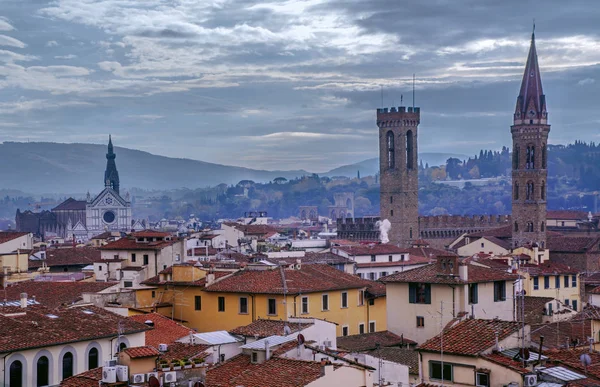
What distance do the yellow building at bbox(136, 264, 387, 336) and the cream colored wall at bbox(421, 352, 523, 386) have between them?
14.2m

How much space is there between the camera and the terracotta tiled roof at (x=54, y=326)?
74.9 ft

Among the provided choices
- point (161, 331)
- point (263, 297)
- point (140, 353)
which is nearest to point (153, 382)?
point (140, 353)

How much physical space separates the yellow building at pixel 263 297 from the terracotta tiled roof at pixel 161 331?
12.3 ft

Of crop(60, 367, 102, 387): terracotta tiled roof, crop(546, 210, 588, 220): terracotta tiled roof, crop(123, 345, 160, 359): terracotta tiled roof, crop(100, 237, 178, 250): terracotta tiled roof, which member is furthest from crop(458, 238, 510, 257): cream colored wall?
crop(123, 345, 160, 359): terracotta tiled roof

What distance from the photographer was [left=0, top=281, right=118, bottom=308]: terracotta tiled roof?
35.4 meters

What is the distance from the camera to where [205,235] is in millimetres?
79438

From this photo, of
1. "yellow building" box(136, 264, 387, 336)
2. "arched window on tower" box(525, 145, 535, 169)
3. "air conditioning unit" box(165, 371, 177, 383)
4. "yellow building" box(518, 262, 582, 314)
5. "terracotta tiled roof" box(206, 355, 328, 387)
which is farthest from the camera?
"arched window on tower" box(525, 145, 535, 169)

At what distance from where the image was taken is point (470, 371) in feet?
62.0

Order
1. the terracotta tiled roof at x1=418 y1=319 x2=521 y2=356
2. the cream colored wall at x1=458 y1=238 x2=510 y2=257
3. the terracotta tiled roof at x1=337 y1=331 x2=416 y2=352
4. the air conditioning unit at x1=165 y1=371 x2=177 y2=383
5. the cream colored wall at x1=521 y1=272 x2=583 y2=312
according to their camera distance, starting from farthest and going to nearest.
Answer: the cream colored wall at x1=458 y1=238 x2=510 y2=257 → the cream colored wall at x1=521 y1=272 x2=583 y2=312 → the terracotta tiled roof at x1=337 y1=331 x2=416 y2=352 → the terracotta tiled roof at x1=418 y1=319 x2=521 y2=356 → the air conditioning unit at x1=165 y1=371 x2=177 y2=383

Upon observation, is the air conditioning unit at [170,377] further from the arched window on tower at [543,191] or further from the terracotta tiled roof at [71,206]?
the terracotta tiled roof at [71,206]

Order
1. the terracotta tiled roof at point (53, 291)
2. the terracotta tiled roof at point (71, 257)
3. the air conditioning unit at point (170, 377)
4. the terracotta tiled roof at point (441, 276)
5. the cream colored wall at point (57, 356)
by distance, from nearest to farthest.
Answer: the air conditioning unit at point (170, 377)
the cream colored wall at point (57, 356)
the terracotta tiled roof at point (441, 276)
the terracotta tiled roof at point (53, 291)
the terracotta tiled roof at point (71, 257)

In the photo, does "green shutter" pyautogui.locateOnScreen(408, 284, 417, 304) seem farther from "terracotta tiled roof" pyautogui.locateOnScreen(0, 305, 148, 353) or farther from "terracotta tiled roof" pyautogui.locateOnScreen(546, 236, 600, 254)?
"terracotta tiled roof" pyautogui.locateOnScreen(546, 236, 600, 254)

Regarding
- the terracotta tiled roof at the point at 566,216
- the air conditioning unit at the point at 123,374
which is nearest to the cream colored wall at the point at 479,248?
the terracotta tiled roof at the point at 566,216

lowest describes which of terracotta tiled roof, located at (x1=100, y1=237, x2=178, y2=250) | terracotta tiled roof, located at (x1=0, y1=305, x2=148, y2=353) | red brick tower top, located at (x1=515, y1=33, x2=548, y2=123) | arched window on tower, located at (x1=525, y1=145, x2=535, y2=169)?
terracotta tiled roof, located at (x1=0, y1=305, x2=148, y2=353)
